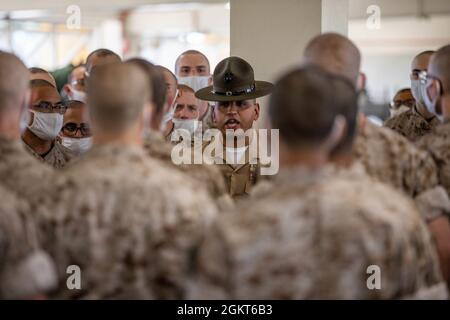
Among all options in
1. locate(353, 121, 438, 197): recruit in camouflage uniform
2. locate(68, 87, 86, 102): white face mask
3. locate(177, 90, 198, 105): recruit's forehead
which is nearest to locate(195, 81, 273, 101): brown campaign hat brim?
locate(177, 90, 198, 105): recruit's forehead

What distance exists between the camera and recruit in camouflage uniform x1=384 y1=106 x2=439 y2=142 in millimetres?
4934

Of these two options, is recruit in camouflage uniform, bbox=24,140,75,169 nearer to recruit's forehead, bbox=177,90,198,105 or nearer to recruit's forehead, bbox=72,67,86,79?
recruit's forehead, bbox=177,90,198,105

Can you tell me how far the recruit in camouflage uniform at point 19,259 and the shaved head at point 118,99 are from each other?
14.9 inches

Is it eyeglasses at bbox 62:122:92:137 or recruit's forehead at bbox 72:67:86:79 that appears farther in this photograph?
recruit's forehead at bbox 72:67:86:79

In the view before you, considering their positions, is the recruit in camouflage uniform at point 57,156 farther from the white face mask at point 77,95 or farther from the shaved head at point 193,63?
the shaved head at point 193,63

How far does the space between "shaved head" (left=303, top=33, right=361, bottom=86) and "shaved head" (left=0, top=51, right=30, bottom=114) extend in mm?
1027

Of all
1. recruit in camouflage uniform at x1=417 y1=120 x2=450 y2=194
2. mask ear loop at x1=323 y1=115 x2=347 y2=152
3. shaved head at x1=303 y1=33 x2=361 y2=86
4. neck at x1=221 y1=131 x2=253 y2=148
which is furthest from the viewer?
neck at x1=221 y1=131 x2=253 y2=148

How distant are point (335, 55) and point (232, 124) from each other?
1454 mm

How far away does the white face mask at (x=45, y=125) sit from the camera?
15.8 feet

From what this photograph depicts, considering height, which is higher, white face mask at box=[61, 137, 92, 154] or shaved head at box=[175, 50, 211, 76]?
shaved head at box=[175, 50, 211, 76]

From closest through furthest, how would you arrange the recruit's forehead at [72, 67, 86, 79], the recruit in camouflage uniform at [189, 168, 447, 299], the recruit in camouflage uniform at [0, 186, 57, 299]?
the recruit in camouflage uniform at [189, 168, 447, 299]
the recruit in camouflage uniform at [0, 186, 57, 299]
the recruit's forehead at [72, 67, 86, 79]

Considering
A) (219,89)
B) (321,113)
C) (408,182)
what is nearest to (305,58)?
(408,182)

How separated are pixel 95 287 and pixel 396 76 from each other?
55.8 feet
